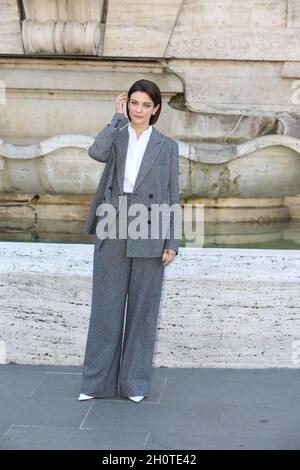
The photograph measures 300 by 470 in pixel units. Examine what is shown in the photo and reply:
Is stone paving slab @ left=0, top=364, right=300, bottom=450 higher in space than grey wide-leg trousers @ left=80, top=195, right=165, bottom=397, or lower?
lower

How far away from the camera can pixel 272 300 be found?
5.84 meters

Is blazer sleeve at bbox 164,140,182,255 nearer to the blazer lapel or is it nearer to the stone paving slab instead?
the blazer lapel

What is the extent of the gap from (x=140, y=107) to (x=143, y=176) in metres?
0.33

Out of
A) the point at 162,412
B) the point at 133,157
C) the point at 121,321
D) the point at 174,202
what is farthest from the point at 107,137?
the point at 162,412

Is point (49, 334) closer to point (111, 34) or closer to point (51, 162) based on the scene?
point (51, 162)

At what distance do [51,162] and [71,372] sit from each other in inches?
86.9

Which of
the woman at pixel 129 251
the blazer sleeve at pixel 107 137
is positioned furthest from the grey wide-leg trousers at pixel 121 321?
the blazer sleeve at pixel 107 137

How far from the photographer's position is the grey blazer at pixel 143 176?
4.98m

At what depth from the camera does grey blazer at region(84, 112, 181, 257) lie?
196 inches

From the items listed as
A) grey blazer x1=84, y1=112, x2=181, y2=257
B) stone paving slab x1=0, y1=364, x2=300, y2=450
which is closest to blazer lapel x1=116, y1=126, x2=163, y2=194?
grey blazer x1=84, y1=112, x2=181, y2=257

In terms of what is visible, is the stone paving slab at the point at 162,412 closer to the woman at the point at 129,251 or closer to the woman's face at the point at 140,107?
the woman at the point at 129,251

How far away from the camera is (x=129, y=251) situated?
16.4ft

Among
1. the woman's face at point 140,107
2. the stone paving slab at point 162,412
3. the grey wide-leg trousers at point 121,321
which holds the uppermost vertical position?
the woman's face at point 140,107

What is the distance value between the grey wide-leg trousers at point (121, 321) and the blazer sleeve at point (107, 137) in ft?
1.39
